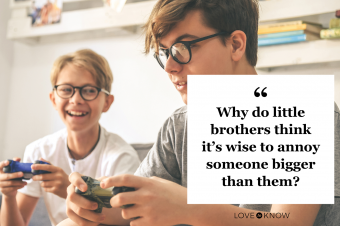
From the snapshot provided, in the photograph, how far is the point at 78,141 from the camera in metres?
1.64

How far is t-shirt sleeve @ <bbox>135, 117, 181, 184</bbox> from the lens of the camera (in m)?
1.11

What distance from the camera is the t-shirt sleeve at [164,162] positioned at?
1.11 m

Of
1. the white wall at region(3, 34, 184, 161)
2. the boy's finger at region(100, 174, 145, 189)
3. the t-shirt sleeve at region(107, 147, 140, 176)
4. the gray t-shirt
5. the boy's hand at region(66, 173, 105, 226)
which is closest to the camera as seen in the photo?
the boy's finger at region(100, 174, 145, 189)

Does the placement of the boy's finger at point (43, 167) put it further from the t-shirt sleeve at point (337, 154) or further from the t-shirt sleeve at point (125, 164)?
the t-shirt sleeve at point (337, 154)

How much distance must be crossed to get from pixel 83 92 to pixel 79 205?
941 millimetres

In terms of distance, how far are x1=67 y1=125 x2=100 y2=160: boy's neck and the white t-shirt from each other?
0.03 meters

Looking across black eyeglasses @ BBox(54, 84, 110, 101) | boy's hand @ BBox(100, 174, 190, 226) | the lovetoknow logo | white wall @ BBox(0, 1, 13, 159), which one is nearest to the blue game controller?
black eyeglasses @ BBox(54, 84, 110, 101)

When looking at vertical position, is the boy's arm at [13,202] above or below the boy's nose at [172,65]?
below

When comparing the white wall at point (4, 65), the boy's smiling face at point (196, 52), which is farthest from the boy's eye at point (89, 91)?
the white wall at point (4, 65)

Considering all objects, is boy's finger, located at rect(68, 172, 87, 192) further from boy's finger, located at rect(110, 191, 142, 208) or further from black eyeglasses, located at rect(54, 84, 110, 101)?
black eyeglasses, located at rect(54, 84, 110, 101)

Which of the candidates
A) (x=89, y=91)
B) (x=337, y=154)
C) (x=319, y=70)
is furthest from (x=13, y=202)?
(x=319, y=70)

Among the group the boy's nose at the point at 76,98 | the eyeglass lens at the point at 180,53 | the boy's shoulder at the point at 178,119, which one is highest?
the eyeglass lens at the point at 180,53

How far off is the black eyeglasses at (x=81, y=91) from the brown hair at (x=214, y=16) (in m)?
0.61

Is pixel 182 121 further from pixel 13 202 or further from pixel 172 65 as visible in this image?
pixel 13 202
